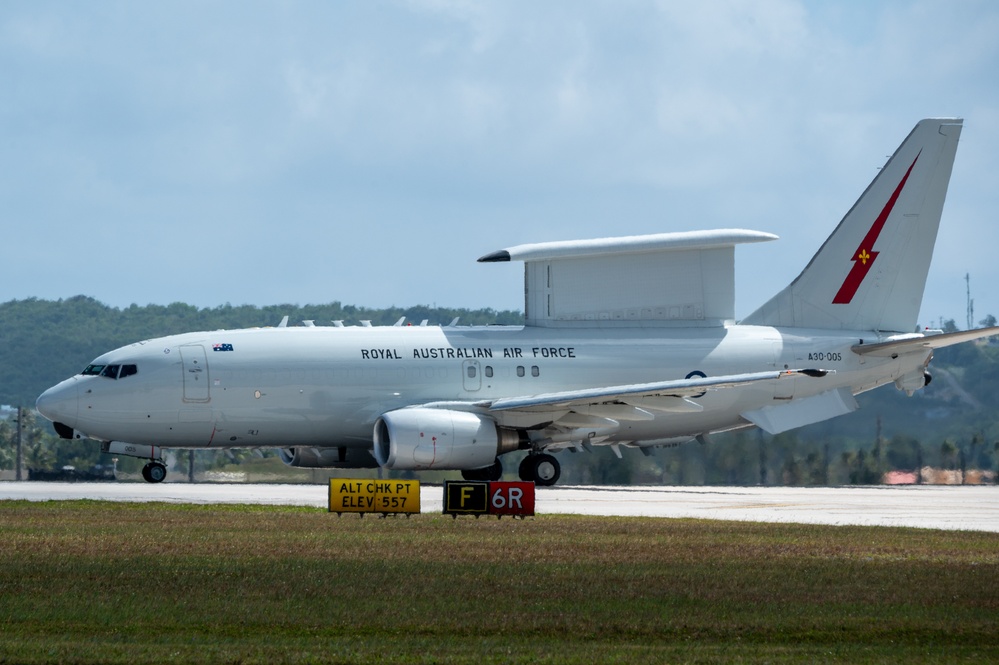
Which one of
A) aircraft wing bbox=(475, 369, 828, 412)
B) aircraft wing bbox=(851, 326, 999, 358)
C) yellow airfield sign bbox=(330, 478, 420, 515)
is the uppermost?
aircraft wing bbox=(851, 326, 999, 358)

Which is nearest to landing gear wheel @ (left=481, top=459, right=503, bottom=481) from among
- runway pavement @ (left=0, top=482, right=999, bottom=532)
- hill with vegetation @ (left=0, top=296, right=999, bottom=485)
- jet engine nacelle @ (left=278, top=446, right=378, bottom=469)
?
runway pavement @ (left=0, top=482, right=999, bottom=532)

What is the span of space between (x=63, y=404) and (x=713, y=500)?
15798 mm

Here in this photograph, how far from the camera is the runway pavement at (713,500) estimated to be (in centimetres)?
2808

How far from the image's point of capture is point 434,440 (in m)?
35.5

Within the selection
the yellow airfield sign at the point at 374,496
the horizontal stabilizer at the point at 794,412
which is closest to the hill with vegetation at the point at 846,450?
the horizontal stabilizer at the point at 794,412

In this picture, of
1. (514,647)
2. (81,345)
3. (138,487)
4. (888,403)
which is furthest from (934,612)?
(81,345)

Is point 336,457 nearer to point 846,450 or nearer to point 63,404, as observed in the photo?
point 63,404

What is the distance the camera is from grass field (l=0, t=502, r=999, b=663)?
12266 millimetres

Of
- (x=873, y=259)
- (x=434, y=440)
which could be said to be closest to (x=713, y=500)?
(x=434, y=440)

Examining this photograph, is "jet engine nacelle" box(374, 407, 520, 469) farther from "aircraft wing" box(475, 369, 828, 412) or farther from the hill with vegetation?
the hill with vegetation

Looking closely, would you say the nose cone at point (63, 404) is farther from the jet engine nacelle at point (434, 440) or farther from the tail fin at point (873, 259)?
the tail fin at point (873, 259)

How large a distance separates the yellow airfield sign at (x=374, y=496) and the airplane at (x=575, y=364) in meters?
9.33

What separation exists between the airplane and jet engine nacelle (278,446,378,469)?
0.05m

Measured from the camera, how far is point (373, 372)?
37.7m
